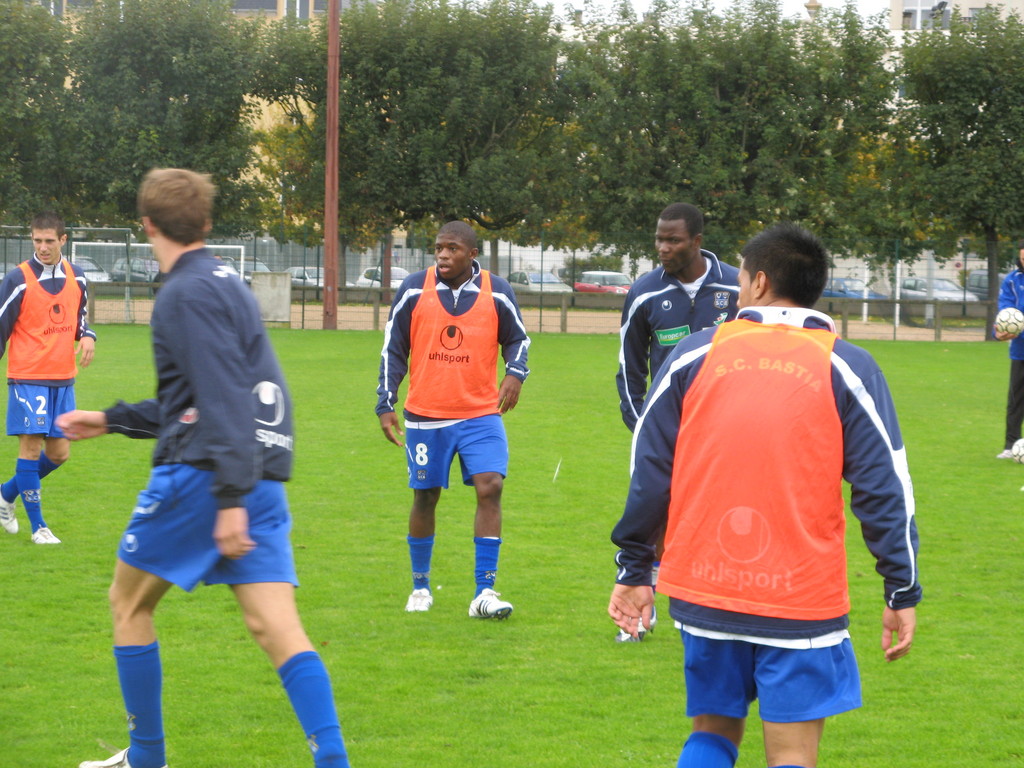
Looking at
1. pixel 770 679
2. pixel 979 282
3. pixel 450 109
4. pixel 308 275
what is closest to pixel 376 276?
pixel 308 275

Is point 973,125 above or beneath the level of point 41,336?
above

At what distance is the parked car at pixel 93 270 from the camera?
109ft

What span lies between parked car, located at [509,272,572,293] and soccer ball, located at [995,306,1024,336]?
2273 cm

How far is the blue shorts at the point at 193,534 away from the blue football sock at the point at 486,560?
283cm

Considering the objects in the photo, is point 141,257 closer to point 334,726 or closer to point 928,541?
point 928,541

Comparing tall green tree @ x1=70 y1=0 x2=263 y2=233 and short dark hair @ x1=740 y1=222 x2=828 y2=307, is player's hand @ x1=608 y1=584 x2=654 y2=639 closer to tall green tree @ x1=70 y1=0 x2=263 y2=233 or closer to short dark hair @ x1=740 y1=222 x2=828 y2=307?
short dark hair @ x1=740 y1=222 x2=828 y2=307

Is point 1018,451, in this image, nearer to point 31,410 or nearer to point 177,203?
point 31,410

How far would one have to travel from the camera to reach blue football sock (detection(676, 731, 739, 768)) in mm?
3221

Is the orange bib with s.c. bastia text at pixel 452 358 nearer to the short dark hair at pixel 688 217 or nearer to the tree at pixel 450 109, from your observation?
the short dark hair at pixel 688 217

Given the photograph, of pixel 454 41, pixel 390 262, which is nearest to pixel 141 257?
pixel 390 262

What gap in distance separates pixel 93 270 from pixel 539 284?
1223 centimetres

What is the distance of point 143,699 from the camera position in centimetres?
411

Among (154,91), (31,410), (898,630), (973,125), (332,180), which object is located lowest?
(31,410)

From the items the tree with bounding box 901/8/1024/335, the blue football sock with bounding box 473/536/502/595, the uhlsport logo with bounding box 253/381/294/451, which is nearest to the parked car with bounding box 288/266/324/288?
the tree with bounding box 901/8/1024/335
